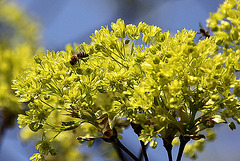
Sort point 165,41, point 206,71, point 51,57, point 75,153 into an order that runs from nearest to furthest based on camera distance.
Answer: point 206,71 → point 165,41 → point 51,57 → point 75,153

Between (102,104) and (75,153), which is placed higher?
(102,104)

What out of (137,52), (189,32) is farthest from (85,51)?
(189,32)

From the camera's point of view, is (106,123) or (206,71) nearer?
(206,71)

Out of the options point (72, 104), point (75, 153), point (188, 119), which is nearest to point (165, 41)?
point (188, 119)

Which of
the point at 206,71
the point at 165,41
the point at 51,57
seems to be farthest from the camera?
the point at 51,57

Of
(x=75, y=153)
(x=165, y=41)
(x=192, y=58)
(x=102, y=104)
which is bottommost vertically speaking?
(x=75, y=153)

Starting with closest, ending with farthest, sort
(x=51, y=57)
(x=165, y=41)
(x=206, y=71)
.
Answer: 1. (x=206, y=71)
2. (x=165, y=41)
3. (x=51, y=57)

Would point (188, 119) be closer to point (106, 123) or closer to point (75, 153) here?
point (106, 123)

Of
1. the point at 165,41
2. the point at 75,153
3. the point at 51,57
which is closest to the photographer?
the point at 165,41

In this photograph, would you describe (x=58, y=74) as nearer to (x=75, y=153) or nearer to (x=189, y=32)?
(x=189, y=32)
